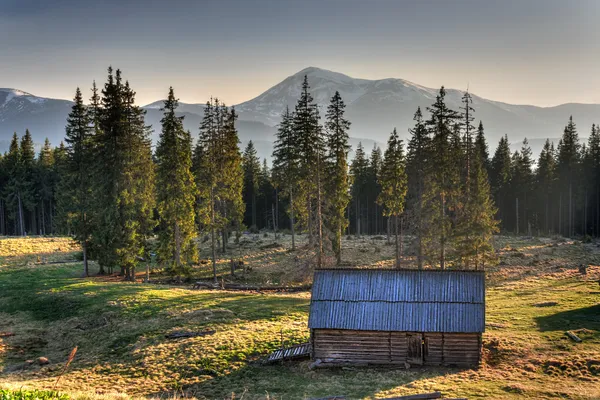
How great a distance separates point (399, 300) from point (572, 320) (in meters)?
14.1

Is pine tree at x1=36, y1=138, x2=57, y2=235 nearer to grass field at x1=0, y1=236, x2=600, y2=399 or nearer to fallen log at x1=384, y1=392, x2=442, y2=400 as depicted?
grass field at x1=0, y1=236, x2=600, y2=399

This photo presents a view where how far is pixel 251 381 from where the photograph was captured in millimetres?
21484

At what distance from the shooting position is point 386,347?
23.6 metres

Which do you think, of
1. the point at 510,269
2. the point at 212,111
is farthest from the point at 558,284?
the point at 212,111

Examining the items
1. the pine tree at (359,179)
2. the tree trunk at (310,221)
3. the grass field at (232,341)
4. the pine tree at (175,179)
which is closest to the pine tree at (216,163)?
the pine tree at (175,179)

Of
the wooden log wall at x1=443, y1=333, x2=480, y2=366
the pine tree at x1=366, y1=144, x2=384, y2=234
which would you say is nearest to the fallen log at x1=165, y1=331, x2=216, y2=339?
the wooden log wall at x1=443, y1=333, x2=480, y2=366

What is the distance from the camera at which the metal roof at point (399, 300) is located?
2311 cm

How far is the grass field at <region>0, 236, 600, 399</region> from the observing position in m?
20.2

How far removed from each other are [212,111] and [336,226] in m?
18.2

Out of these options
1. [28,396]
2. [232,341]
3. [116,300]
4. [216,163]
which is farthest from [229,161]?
[28,396]

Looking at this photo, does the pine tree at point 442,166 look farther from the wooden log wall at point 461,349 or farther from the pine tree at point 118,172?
the pine tree at point 118,172

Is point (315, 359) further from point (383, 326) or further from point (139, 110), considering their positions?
point (139, 110)

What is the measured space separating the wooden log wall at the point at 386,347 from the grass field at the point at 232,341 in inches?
34.6

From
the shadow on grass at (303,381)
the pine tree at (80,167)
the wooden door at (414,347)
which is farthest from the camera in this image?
the pine tree at (80,167)
